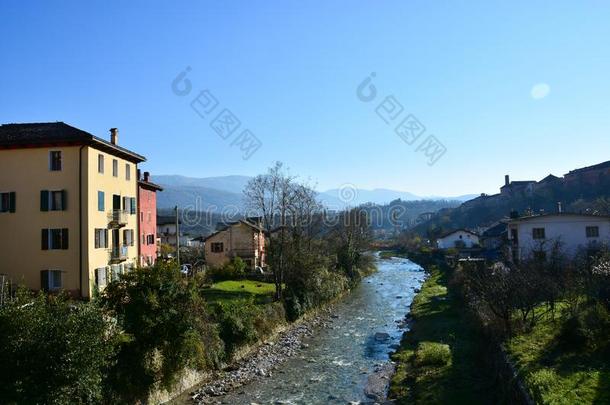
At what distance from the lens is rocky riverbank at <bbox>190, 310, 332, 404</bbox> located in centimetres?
2458

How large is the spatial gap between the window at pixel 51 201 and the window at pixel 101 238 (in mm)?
2886

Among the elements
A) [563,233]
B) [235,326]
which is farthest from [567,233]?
[235,326]

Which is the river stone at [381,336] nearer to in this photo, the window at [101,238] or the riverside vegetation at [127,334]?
the riverside vegetation at [127,334]

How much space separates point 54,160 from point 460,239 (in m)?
A: 83.0

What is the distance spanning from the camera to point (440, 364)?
27453 mm

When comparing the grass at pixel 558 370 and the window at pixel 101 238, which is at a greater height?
the window at pixel 101 238

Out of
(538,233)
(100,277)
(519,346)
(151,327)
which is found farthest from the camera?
(538,233)

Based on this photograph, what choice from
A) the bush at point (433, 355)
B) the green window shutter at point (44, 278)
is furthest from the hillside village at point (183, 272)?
the bush at point (433, 355)

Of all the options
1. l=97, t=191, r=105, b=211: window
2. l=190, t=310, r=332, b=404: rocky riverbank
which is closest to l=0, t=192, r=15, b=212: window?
l=97, t=191, r=105, b=211: window

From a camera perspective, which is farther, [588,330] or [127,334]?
[588,330]

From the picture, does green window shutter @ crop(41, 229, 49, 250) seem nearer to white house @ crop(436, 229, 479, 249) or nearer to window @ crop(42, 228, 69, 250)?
window @ crop(42, 228, 69, 250)

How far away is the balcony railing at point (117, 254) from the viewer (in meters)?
35.4

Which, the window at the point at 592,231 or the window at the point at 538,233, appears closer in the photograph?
the window at the point at 592,231

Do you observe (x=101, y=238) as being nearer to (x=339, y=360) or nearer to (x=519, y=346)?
(x=339, y=360)
